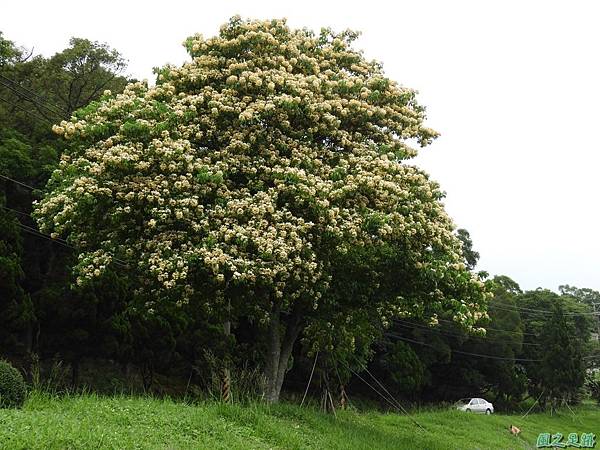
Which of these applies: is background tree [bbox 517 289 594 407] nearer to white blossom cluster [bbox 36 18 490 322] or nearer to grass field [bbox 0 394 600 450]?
grass field [bbox 0 394 600 450]

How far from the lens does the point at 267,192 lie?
12.6 metres

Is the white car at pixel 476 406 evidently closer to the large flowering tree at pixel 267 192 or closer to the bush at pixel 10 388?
the large flowering tree at pixel 267 192

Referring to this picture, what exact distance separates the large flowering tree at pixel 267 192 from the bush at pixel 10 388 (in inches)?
119

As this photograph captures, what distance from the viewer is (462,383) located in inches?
1534

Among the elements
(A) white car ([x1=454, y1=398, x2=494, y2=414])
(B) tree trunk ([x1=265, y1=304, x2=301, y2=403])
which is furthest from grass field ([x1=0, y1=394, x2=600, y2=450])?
(A) white car ([x1=454, y1=398, x2=494, y2=414])

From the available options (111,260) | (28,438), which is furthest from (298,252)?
(28,438)

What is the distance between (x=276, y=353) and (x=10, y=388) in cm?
648

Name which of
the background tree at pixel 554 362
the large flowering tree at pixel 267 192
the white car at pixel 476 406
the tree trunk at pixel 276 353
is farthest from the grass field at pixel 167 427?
the background tree at pixel 554 362

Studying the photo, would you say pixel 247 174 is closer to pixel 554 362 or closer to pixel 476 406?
pixel 476 406

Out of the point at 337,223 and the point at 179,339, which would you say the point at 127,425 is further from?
the point at 179,339

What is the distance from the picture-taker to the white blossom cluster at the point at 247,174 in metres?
11.8

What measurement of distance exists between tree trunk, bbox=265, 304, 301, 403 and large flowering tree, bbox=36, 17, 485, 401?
3 centimetres

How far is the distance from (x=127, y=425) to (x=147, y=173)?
17.1 ft

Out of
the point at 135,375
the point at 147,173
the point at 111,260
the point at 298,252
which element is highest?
the point at 147,173
